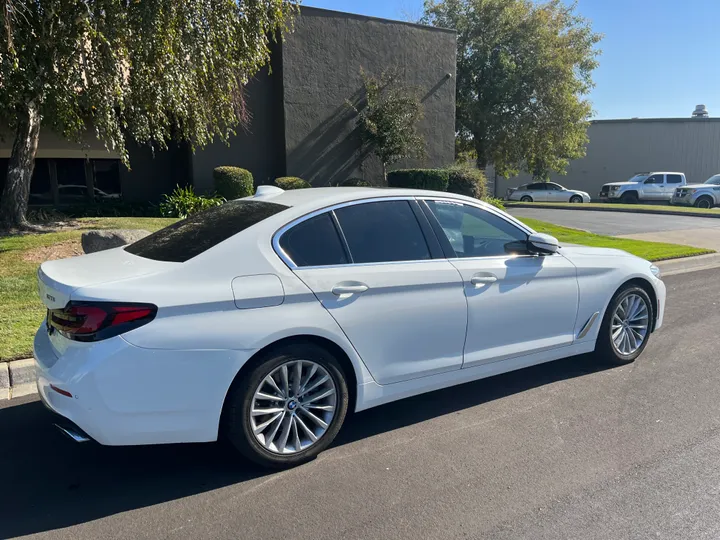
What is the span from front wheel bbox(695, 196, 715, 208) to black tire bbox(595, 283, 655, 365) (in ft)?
83.9

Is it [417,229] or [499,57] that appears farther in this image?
[499,57]

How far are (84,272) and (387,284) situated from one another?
1.80 meters

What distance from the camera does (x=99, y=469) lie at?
3418 mm

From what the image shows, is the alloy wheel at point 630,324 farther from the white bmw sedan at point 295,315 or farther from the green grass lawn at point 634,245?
the green grass lawn at point 634,245

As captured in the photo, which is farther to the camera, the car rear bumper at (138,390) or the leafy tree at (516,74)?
the leafy tree at (516,74)

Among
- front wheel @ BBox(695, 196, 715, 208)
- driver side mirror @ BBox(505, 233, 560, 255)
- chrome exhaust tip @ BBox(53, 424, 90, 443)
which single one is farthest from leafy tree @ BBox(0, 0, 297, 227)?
front wheel @ BBox(695, 196, 715, 208)

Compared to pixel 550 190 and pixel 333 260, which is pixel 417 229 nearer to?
pixel 333 260

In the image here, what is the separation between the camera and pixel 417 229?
405 centimetres

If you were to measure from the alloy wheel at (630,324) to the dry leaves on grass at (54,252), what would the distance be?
798 centimetres

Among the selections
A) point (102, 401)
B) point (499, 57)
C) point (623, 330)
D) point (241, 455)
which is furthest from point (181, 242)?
point (499, 57)

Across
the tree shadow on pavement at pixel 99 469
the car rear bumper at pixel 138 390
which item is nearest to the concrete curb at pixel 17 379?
the tree shadow on pavement at pixel 99 469

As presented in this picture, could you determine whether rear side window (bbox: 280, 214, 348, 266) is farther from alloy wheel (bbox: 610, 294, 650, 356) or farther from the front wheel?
the front wheel

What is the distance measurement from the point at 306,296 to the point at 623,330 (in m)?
3.19

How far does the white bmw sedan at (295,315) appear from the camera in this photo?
2.96 metres
